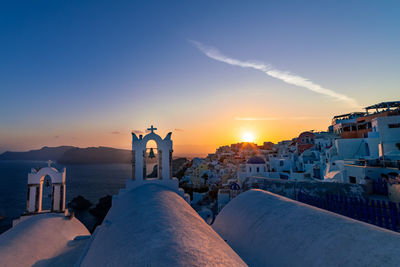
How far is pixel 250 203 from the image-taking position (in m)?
7.86

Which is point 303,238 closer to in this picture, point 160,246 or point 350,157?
point 160,246

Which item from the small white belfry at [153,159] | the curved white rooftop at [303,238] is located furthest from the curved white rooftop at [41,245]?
the curved white rooftop at [303,238]

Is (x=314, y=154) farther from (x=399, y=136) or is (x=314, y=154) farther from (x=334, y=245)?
(x=334, y=245)

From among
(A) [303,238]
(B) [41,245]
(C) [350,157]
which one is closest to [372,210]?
(A) [303,238]

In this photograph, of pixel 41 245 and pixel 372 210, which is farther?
pixel 372 210

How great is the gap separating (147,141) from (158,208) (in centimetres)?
544

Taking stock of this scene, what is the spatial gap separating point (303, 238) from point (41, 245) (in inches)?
317

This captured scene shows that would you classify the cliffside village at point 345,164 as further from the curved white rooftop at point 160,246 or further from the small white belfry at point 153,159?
the curved white rooftop at point 160,246

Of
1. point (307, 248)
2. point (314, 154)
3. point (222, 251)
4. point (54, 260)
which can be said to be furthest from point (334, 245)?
point (314, 154)

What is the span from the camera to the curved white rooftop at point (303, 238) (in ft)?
12.1

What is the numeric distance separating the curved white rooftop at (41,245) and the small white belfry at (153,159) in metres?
3.01

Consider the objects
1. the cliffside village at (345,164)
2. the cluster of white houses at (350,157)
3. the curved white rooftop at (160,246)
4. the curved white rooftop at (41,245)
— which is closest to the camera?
the curved white rooftop at (160,246)

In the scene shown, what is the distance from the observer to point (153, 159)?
9930 mm

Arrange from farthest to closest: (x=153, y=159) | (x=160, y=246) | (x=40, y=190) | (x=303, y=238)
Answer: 1. (x=40, y=190)
2. (x=153, y=159)
3. (x=303, y=238)
4. (x=160, y=246)
